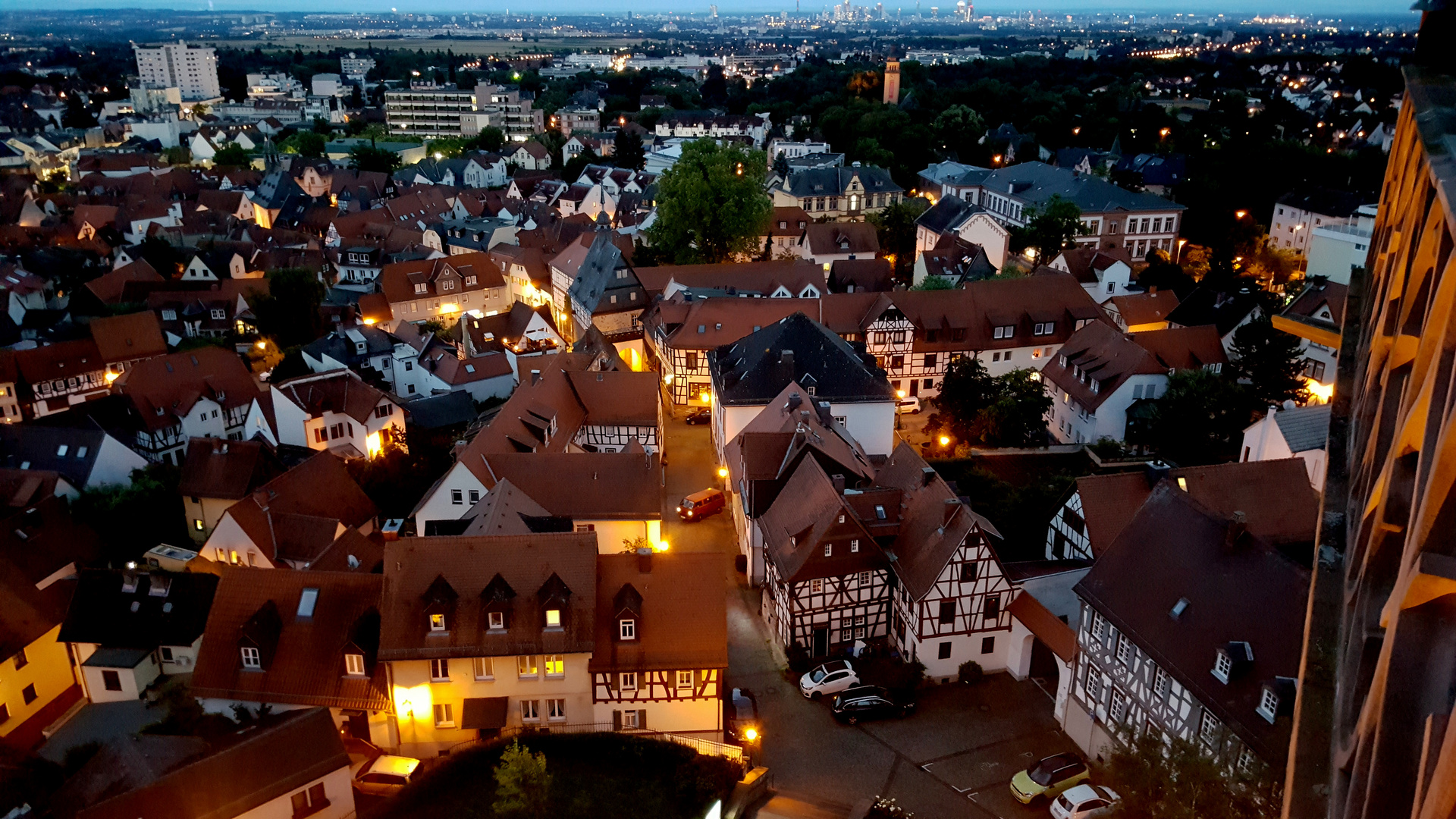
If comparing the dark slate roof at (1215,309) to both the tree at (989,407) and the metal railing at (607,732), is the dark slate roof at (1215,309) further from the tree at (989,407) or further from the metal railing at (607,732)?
the metal railing at (607,732)

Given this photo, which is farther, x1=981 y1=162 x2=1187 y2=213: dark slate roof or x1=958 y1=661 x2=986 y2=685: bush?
x1=981 y1=162 x2=1187 y2=213: dark slate roof

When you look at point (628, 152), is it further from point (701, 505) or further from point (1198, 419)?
point (1198, 419)

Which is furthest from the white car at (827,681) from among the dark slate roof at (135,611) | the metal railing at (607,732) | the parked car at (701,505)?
the dark slate roof at (135,611)

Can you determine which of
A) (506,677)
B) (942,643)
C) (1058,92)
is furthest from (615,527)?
(1058,92)

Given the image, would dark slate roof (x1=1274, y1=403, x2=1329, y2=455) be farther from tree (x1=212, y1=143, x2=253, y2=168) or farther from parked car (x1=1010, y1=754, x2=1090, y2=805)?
tree (x1=212, y1=143, x2=253, y2=168)

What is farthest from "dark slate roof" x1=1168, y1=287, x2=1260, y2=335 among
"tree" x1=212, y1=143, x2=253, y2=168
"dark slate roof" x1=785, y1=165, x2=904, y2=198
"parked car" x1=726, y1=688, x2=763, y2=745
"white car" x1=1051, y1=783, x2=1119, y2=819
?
"tree" x1=212, y1=143, x2=253, y2=168

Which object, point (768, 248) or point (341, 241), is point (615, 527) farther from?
point (341, 241)

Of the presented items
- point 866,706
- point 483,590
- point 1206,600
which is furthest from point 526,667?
point 1206,600
